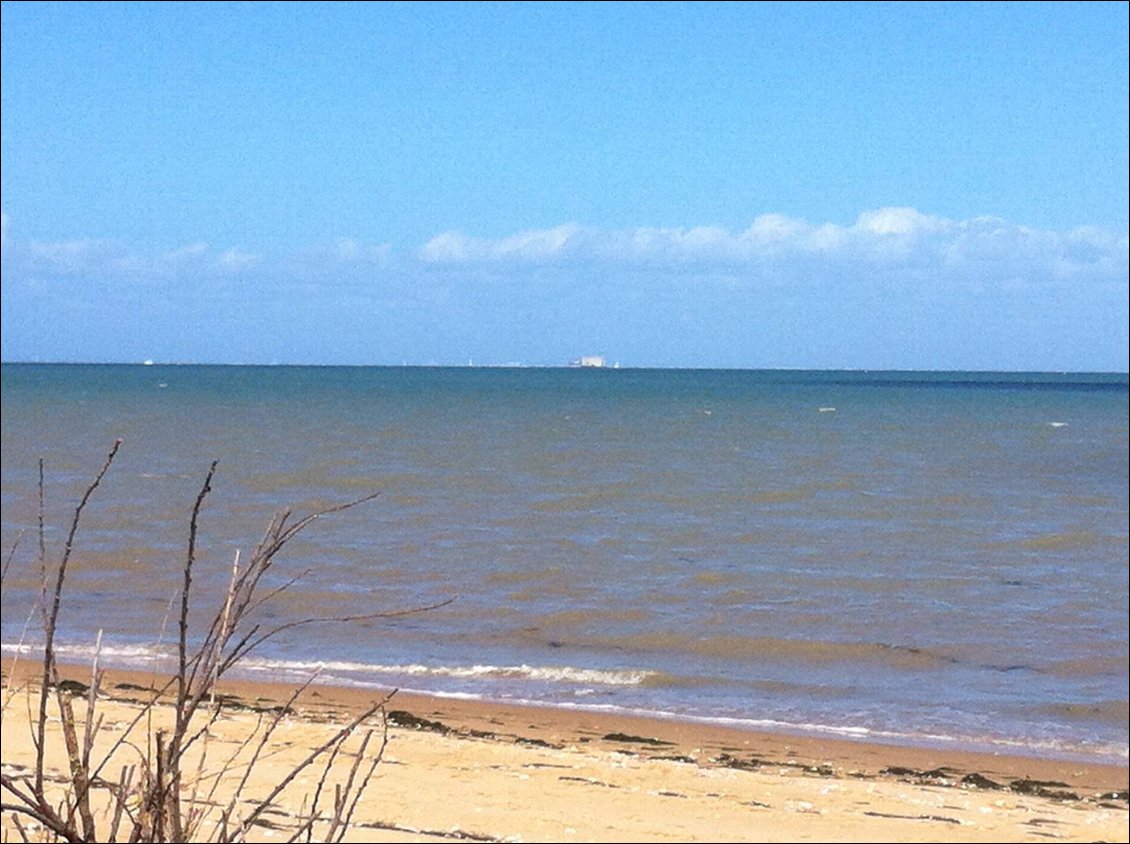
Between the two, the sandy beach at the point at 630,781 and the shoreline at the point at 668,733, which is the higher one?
the sandy beach at the point at 630,781

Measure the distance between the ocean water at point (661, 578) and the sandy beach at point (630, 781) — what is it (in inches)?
23.9

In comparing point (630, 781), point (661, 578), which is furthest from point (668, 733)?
point (661, 578)

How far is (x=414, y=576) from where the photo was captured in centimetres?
1598

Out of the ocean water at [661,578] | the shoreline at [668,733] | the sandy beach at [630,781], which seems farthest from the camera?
the ocean water at [661,578]

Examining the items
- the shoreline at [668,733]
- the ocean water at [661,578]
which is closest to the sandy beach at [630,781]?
the shoreline at [668,733]

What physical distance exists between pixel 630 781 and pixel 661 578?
8.18m

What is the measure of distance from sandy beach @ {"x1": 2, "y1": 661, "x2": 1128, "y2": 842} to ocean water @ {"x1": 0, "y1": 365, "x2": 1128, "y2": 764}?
1.99ft

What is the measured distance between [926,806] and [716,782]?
1131 millimetres

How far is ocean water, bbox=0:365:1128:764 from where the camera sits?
35.4 ft

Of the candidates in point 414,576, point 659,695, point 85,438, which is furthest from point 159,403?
point 659,695

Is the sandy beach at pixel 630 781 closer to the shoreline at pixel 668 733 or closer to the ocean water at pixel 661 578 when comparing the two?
the shoreline at pixel 668 733

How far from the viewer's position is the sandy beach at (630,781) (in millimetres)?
6730

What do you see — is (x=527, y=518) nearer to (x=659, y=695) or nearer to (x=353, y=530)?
(x=353, y=530)

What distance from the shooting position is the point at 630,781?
784 cm
